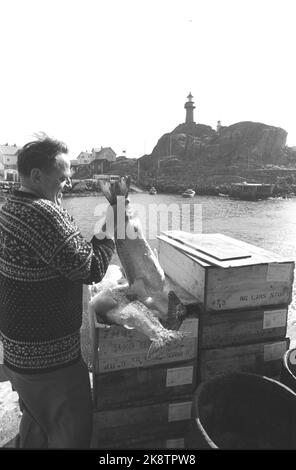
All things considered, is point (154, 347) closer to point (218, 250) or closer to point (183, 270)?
point (183, 270)

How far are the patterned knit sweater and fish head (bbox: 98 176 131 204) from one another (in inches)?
23.5

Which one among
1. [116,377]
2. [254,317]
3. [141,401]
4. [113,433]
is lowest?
[113,433]

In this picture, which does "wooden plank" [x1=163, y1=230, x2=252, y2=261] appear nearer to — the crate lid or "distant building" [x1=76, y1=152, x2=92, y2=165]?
the crate lid

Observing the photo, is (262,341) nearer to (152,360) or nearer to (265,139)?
(152,360)

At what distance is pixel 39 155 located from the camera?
226 cm

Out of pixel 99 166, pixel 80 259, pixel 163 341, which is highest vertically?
pixel 99 166

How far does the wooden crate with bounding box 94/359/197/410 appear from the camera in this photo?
128 inches

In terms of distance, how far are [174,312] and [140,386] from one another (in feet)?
2.56

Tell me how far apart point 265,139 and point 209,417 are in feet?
450

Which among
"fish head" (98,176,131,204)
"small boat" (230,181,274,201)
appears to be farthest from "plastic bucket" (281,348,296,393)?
"small boat" (230,181,274,201)

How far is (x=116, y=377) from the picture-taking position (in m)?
3.25

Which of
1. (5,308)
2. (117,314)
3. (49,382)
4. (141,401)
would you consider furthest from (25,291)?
(141,401)

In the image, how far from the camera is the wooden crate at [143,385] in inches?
128

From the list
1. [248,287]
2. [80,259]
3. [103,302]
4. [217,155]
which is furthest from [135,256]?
[217,155]
